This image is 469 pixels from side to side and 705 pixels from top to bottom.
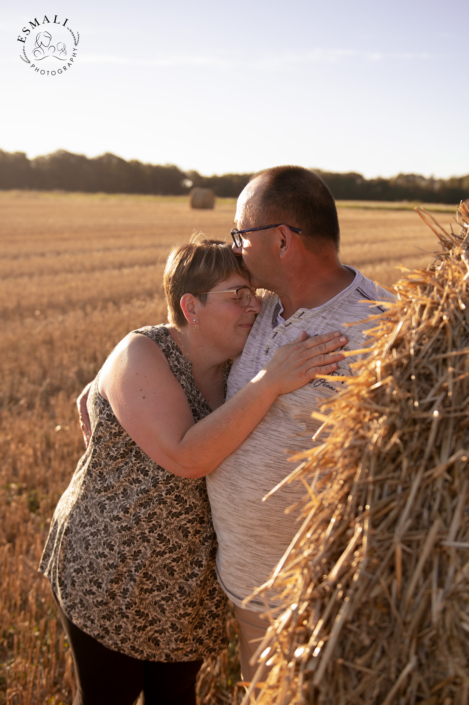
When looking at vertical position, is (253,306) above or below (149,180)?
below

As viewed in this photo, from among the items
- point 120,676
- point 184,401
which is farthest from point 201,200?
point 120,676

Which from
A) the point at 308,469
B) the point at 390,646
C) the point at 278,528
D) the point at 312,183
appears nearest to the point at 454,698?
the point at 390,646

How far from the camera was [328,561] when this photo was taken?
1.20 metres

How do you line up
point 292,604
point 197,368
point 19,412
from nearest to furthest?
point 292,604 → point 197,368 → point 19,412

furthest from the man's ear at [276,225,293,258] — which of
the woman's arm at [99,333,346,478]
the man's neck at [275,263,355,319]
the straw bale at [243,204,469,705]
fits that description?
the straw bale at [243,204,469,705]

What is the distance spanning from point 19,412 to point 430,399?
5.46m

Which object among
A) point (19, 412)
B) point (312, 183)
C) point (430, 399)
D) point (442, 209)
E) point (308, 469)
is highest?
point (442, 209)

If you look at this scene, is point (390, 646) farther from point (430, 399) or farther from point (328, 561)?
point (430, 399)

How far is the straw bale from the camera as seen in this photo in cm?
106

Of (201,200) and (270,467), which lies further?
(201,200)

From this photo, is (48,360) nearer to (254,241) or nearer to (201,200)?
(254,241)

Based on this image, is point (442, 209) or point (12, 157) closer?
point (442, 209)

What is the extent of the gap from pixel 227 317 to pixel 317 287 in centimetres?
39

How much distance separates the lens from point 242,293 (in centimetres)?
230
